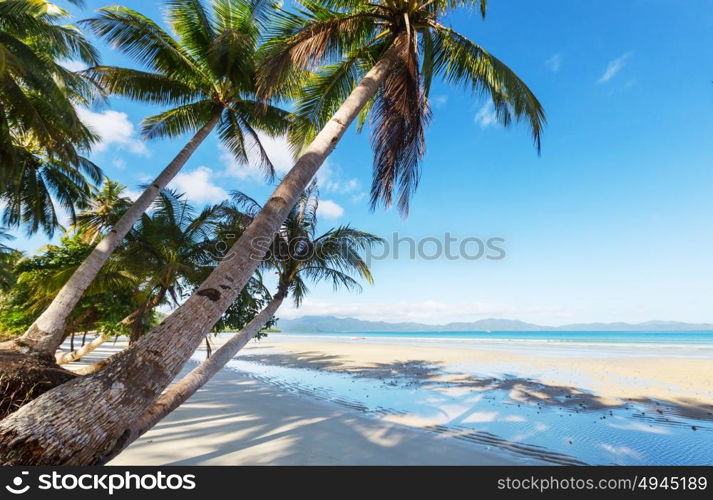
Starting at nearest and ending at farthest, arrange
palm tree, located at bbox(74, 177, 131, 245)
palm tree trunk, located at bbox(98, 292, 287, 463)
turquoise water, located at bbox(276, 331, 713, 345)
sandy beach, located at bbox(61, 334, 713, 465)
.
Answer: palm tree trunk, located at bbox(98, 292, 287, 463) → sandy beach, located at bbox(61, 334, 713, 465) → palm tree, located at bbox(74, 177, 131, 245) → turquoise water, located at bbox(276, 331, 713, 345)

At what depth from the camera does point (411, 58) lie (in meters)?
4.82

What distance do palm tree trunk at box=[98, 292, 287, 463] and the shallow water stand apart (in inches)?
150

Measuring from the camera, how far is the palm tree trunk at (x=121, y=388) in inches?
60.8

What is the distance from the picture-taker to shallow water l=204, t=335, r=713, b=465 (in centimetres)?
505

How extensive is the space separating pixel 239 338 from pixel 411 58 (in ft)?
17.4

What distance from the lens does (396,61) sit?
4.96m

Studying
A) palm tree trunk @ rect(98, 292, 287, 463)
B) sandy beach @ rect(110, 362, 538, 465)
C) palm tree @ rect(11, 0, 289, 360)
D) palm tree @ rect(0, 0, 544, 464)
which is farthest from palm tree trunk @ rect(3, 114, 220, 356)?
palm tree @ rect(0, 0, 544, 464)

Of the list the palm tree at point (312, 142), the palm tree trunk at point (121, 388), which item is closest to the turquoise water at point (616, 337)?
the palm tree at point (312, 142)

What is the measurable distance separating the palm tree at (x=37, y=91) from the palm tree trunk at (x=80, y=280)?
7.67ft

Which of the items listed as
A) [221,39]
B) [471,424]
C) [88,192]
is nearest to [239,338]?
[471,424]

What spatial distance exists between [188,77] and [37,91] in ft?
10.4
